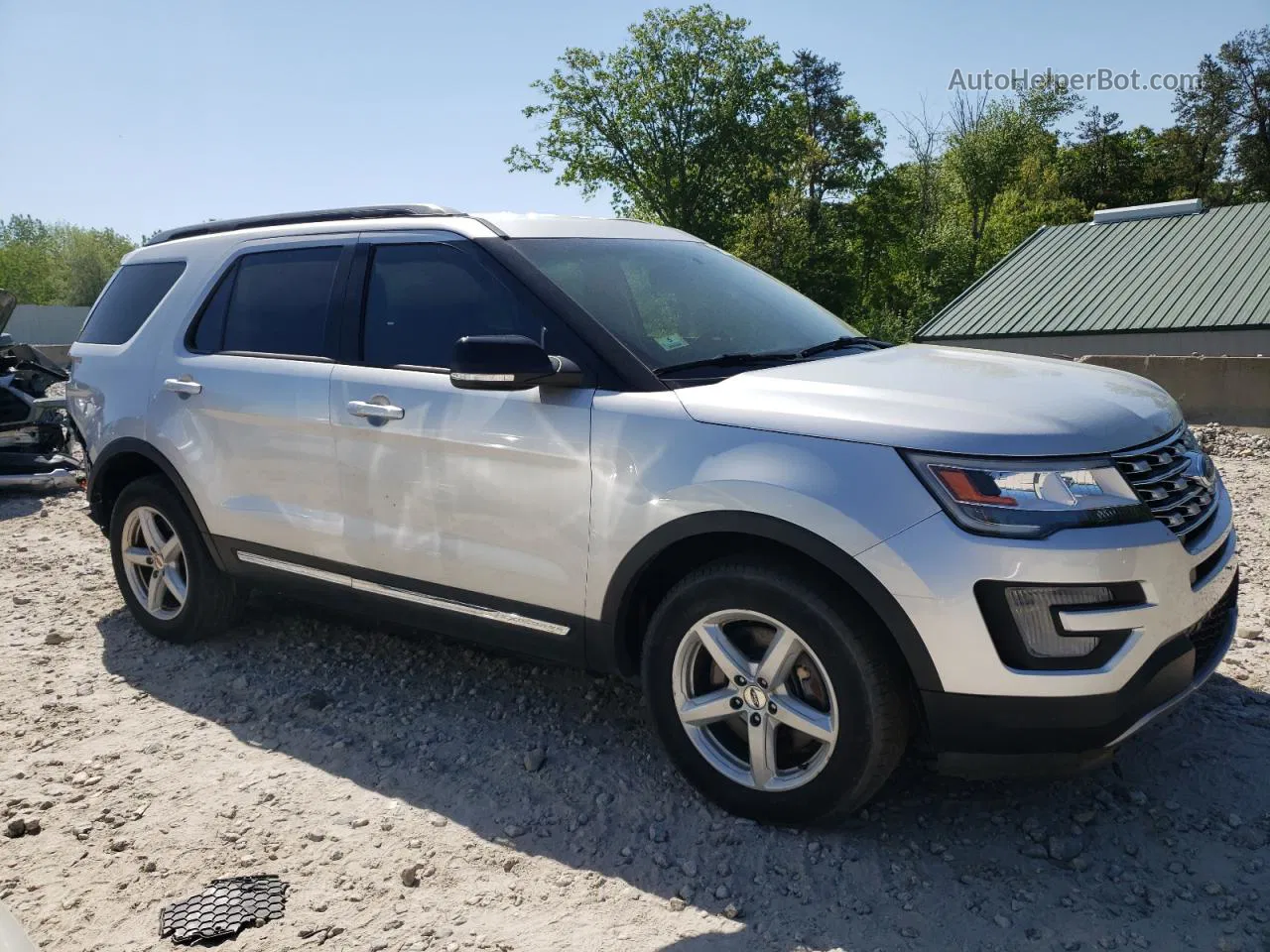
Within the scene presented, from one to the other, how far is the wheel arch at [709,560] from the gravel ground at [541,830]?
573 millimetres

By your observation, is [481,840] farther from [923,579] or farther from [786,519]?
[923,579]

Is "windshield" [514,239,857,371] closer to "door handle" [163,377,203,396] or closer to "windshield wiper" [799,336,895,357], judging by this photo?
"windshield wiper" [799,336,895,357]

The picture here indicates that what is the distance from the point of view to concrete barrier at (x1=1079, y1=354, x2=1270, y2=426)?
10.4 metres

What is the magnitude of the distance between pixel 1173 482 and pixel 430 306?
2.60 m

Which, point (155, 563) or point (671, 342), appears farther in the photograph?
point (155, 563)

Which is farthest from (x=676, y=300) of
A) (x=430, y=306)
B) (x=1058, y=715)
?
(x=1058, y=715)

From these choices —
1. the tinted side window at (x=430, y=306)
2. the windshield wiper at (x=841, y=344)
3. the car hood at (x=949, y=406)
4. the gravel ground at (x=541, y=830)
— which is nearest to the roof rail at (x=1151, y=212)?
the gravel ground at (x=541, y=830)

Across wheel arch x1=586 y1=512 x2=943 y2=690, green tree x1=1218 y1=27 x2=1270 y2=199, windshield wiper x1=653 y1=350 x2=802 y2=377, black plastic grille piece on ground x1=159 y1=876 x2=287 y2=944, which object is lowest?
black plastic grille piece on ground x1=159 y1=876 x2=287 y2=944

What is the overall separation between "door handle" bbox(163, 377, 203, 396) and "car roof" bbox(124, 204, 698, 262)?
26.2 inches

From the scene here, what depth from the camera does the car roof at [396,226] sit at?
388cm

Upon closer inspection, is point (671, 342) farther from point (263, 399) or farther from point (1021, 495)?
point (263, 399)

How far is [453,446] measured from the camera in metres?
3.60

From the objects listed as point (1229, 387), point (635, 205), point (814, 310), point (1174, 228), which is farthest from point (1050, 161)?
point (814, 310)

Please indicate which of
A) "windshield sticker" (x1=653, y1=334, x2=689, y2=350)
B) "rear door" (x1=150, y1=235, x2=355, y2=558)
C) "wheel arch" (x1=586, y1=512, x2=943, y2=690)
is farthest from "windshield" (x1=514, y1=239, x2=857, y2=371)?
"rear door" (x1=150, y1=235, x2=355, y2=558)
